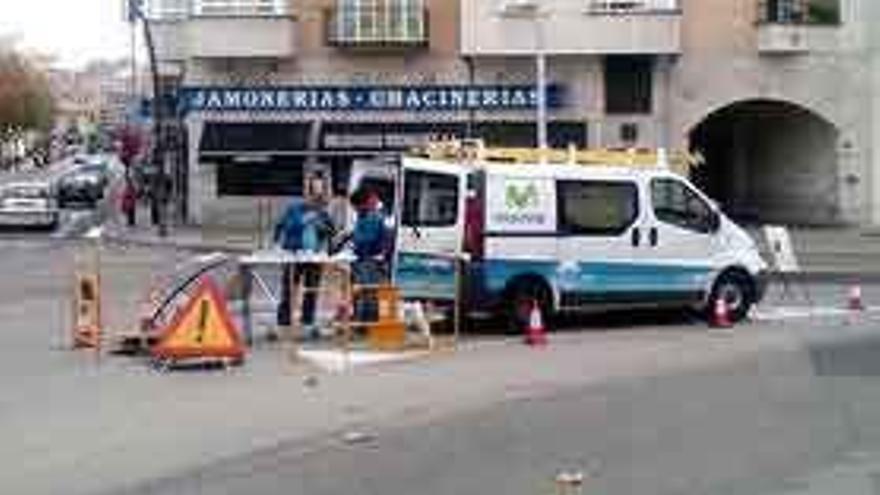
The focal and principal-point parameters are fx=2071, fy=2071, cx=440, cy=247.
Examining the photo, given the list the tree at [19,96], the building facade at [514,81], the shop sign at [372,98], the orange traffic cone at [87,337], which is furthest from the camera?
the tree at [19,96]

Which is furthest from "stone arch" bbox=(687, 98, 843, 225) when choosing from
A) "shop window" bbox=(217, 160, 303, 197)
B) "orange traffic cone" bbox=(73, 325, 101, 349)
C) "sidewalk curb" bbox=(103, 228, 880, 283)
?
"orange traffic cone" bbox=(73, 325, 101, 349)

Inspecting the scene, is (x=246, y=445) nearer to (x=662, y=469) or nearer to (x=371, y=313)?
(x=662, y=469)

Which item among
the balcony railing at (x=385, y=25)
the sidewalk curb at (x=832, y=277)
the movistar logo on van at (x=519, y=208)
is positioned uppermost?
the balcony railing at (x=385, y=25)

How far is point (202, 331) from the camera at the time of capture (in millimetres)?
19328

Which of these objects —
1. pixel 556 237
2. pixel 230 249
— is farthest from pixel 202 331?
pixel 230 249

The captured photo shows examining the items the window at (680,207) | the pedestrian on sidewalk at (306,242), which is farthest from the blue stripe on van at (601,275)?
the pedestrian on sidewalk at (306,242)

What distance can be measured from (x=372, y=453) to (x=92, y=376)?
19.0ft

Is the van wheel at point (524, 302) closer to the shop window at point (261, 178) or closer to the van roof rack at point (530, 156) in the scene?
the van roof rack at point (530, 156)

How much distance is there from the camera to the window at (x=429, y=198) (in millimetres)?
23141

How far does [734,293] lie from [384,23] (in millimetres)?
29429

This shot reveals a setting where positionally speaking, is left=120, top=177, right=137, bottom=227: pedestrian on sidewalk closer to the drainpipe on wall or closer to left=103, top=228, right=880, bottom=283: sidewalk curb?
left=103, top=228, right=880, bottom=283: sidewalk curb

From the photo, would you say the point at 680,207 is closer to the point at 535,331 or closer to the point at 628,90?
the point at 535,331

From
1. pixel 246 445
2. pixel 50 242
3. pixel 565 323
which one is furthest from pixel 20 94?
pixel 246 445

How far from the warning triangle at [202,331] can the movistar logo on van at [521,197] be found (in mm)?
4708
